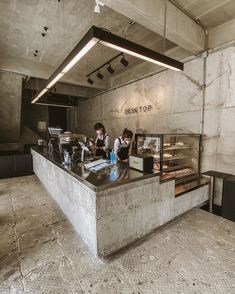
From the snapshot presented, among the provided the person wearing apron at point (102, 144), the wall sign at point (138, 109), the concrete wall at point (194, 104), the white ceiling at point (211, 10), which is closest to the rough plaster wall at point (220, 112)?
the concrete wall at point (194, 104)

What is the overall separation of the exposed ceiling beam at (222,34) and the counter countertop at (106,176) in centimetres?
322

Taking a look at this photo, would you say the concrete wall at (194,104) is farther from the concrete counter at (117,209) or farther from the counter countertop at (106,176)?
the counter countertop at (106,176)

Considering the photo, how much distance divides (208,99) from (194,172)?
1715 mm

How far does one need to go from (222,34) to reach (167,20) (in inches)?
57.8

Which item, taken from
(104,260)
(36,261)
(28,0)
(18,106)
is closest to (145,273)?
(104,260)

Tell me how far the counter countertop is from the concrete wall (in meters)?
2.03

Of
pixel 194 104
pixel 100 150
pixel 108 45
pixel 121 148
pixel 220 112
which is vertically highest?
pixel 108 45

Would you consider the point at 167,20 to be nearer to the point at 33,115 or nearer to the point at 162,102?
the point at 162,102

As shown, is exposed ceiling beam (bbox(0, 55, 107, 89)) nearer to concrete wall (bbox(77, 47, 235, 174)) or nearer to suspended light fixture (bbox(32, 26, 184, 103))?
concrete wall (bbox(77, 47, 235, 174))

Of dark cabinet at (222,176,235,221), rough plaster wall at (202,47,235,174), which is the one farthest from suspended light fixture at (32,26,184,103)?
dark cabinet at (222,176,235,221)

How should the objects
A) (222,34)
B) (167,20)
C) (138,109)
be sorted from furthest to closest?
(138,109) → (222,34) → (167,20)

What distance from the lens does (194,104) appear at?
4129 millimetres

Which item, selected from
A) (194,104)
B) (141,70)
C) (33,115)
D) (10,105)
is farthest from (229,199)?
(33,115)

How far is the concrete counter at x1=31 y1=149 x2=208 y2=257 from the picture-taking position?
2057mm
